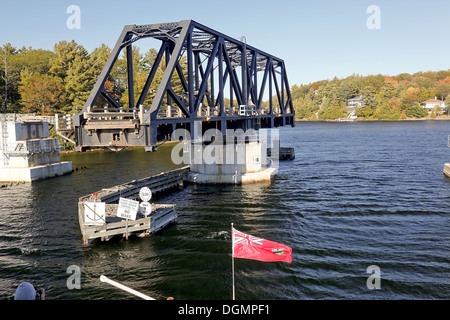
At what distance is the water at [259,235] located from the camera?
71.2 feet

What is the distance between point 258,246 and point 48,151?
2062 inches

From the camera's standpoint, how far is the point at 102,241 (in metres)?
28.7

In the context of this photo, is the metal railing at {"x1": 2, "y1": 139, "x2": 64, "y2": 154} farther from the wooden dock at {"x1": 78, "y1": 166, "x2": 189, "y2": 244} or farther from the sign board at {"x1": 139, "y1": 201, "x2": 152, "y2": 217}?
the sign board at {"x1": 139, "y1": 201, "x2": 152, "y2": 217}

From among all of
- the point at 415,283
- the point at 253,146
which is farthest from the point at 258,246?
the point at 253,146

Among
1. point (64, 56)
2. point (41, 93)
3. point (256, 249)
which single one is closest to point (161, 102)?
point (256, 249)

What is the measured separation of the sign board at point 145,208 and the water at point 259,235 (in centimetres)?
191

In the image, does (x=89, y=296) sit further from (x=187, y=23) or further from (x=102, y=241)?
(x=187, y=23)

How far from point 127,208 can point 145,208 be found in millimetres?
2271

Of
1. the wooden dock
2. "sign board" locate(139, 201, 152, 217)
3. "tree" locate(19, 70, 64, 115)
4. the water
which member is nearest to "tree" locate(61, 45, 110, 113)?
"tree" locate(19, 70, 64, 115)

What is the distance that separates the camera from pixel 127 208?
28516 millimetres

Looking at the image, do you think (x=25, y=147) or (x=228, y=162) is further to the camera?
(x=25, y=147)

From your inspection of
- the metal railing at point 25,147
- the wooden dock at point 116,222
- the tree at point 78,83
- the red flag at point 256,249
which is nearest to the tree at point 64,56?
the tree at point 78,83

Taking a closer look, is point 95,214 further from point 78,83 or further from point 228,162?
point 78,83
